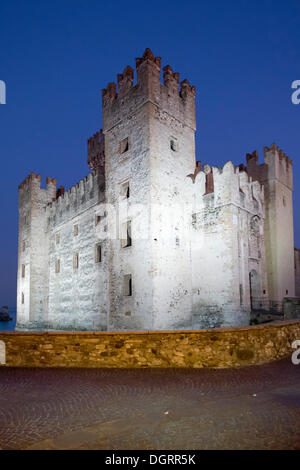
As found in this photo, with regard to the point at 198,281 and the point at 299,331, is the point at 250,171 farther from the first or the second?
the point at 299,331

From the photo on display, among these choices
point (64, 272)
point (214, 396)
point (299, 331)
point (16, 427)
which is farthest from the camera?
point (64, 272)

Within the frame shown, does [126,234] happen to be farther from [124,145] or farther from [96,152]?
[96,152]

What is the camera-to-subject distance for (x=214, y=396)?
19.0 ft

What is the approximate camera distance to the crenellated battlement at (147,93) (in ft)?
55.2

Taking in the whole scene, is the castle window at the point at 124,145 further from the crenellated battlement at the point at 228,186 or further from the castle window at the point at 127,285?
the castle window at the point at 127,285

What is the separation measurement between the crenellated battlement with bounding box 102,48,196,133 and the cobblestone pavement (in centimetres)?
1353

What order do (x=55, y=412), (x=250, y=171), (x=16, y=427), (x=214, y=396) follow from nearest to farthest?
(x=16, y=427)
(x=55, y=412)
(x=214, y=396)
(x=250, y=171)

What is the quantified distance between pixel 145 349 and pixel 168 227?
30.5 ft

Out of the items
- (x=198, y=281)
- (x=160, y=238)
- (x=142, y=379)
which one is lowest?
(x=142, y=379)

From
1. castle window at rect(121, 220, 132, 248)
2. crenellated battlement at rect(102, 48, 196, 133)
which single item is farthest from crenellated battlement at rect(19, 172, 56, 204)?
castle window at rect(121, 220, 132, 248)

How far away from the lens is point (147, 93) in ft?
54.3

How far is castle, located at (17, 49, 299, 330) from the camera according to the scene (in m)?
15.9

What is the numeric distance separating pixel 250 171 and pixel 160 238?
9397mm
